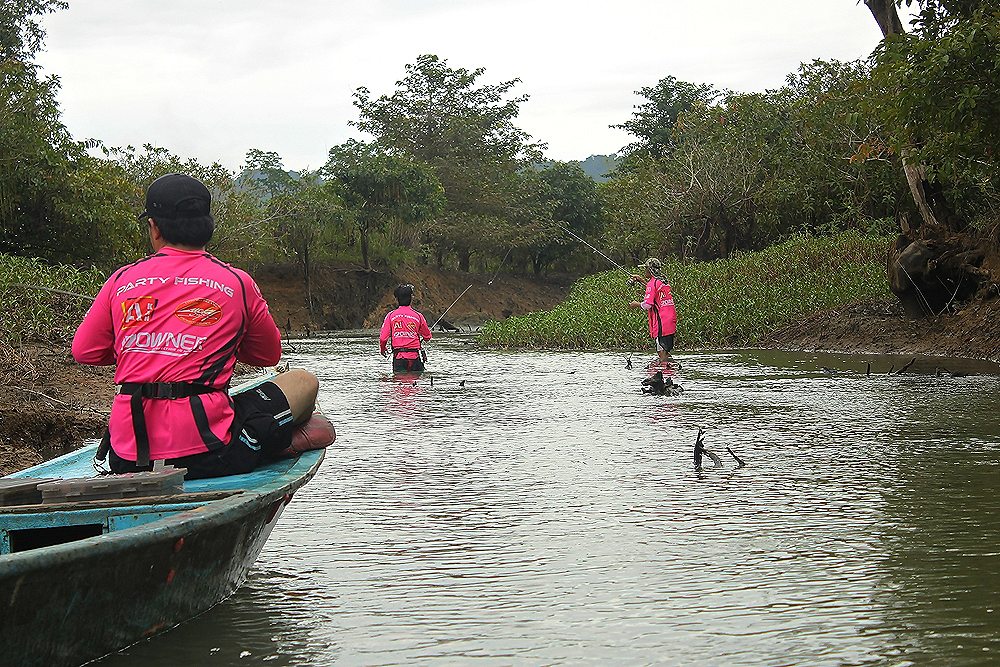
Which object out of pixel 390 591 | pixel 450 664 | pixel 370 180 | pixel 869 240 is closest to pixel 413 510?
→ pixel 390 591

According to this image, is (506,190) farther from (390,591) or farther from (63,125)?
(390,591)

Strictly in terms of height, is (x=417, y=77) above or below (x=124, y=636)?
above

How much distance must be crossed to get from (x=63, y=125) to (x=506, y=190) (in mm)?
33325

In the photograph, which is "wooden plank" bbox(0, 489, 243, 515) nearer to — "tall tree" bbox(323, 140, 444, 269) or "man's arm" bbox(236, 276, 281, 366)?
"man's arm" bbox(236, 276, 281, 366)

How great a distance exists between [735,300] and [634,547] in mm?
20195

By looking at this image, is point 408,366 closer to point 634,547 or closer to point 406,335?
point 406,335

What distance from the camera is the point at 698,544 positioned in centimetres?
595

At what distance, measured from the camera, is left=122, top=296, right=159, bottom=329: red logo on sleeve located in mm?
5023

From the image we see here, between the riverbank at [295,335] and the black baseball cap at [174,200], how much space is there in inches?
162

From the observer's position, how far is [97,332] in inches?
204

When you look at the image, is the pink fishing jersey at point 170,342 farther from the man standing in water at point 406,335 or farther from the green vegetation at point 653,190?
the man standing in water at point 406,335

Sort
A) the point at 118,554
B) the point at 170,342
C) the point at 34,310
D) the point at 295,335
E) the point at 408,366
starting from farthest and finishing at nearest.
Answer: the point at 295,335
the point at 408,366
the point at 34,310
the point at 170,342
the point at 118,554

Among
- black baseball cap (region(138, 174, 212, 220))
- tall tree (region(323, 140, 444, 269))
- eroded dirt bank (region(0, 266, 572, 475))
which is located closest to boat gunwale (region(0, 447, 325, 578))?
black baseball cap (region(138, 174, 212, 220))

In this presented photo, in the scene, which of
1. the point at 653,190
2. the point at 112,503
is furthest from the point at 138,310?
the point at 653,190
